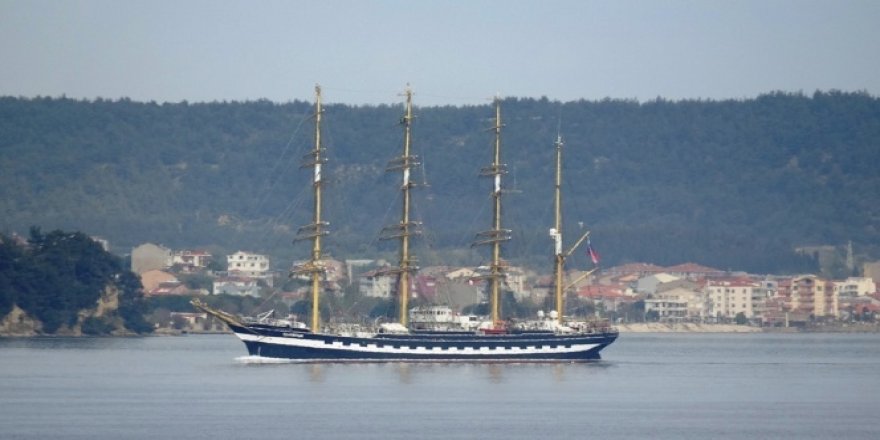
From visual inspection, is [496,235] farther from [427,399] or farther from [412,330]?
[427,399]

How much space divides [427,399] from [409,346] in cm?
2090

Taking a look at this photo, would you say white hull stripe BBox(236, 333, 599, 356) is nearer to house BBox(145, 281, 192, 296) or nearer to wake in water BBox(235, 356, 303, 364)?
wake in water BBox(235, 356, 303, 364)

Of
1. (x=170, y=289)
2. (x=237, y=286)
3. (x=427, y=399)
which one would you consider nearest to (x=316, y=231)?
(x=427, y=399)

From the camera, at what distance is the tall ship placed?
90438 mm

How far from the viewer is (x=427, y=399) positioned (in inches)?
2783

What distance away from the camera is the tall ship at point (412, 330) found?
90438 mm

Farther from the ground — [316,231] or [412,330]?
[316,231]

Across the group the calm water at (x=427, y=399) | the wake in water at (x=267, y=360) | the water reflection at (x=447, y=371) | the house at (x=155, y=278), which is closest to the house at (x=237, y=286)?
the house at (x=155, y=278)

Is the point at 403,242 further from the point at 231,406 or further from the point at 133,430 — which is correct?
the point at 133,430

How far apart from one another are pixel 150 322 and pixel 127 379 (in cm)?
6761

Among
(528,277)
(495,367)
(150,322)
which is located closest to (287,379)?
(495,367)

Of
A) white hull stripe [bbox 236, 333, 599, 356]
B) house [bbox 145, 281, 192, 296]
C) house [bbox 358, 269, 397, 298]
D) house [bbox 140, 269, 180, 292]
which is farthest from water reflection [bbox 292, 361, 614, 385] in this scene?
house [bbox 140, 269, 180, 292]

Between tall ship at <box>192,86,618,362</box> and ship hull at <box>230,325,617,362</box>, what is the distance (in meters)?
0.04

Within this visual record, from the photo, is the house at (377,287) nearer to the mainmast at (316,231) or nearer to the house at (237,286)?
the house at (237,286)
